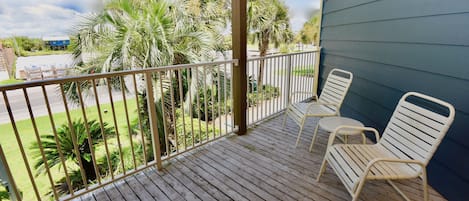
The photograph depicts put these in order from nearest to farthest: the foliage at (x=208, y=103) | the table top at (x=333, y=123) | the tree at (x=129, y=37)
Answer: the table top at (x=333, y=123), the foliage at (x=208, y=103), the tree at (x=129, y=37)

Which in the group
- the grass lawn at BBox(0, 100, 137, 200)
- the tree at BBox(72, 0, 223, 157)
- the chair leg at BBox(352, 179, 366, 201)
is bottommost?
the grass lawn at BBox(0, 100, 137, 200)

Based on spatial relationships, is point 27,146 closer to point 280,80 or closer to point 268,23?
point 280,80

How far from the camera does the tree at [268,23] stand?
23.8 ft

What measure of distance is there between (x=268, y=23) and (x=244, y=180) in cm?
661

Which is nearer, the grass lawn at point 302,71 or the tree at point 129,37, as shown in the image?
the tree at point 129,37

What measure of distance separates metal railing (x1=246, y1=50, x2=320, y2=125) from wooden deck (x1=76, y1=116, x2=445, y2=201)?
88cm

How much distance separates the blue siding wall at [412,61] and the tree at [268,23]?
4.29 metres

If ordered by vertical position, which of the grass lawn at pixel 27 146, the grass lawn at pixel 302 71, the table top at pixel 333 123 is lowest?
the grass lawn at pixel 27 146

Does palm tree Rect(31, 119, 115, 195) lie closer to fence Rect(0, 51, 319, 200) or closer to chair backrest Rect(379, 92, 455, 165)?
fence Rect(0, 51, 319, 200)

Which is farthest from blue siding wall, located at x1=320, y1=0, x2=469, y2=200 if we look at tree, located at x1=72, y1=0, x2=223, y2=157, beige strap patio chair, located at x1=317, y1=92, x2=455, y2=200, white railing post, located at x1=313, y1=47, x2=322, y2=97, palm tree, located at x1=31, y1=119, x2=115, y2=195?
palm tree, located at x1=31, y1=119, x2=115, y2=195

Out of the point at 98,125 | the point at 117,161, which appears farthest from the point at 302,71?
the point at 117,161

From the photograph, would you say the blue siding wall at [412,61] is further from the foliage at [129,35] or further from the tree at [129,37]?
the foliage at [129,35]

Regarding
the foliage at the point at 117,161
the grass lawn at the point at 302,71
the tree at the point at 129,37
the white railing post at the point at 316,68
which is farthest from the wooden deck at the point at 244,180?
the white railing post at the point at 316,68

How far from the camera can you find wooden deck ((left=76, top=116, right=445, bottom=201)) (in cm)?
177
